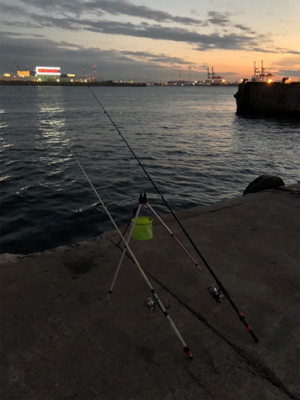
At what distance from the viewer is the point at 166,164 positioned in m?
16.0

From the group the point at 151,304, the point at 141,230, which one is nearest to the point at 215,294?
the point at 151,304

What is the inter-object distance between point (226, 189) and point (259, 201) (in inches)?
218

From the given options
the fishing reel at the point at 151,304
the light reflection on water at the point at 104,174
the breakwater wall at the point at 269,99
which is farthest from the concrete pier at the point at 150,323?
the breakwater wall at the point at 269,99

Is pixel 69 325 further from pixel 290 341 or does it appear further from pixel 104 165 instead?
pixel 104 165

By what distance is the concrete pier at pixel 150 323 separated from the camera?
2443 mm

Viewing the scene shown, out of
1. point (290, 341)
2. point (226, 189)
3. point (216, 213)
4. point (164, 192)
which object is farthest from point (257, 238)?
point (226, 189)

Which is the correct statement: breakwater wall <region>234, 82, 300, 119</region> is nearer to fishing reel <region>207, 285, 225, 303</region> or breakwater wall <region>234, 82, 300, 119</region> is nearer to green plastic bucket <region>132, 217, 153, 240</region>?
green plastic bucket <region>132, 217, 153, 240</region>

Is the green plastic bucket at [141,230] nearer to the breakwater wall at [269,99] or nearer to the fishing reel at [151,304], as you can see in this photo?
the fishing reel at [151,304]

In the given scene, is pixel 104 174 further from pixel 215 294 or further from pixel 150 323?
pixel 150 323

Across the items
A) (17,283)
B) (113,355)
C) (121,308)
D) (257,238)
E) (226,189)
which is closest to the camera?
(113,355)

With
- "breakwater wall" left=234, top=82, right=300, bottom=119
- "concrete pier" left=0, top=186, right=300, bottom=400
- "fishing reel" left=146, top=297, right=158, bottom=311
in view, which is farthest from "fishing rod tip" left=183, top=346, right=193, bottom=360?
"breakwater wall" left=234, top=82, right=300, bottom=119

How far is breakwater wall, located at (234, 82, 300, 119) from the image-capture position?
40.3 metres

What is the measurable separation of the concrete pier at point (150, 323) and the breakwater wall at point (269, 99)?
1644 inches

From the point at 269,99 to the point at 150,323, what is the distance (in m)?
46.4
